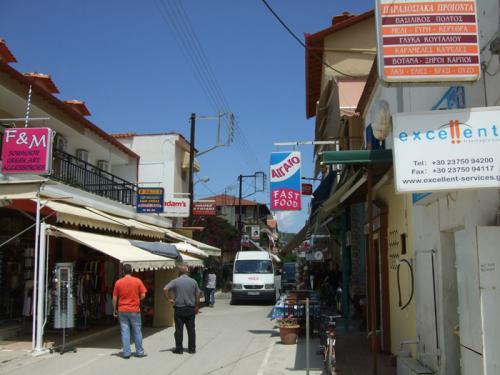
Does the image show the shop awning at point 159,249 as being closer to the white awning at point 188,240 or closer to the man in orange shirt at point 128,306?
the man in orange shirt at point 128,306

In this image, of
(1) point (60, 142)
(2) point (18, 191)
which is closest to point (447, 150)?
(2) point (18, 191)

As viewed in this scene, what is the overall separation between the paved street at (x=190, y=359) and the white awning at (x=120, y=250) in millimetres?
1804

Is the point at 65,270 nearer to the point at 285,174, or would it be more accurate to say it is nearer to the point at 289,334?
the point at 289,334

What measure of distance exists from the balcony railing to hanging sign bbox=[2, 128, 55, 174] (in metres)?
3.07

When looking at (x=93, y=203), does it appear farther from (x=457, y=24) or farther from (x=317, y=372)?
(x=457, y=24)

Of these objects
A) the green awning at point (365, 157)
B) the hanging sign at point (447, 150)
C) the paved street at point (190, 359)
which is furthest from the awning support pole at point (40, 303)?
the hanging sign at point (447, 150)

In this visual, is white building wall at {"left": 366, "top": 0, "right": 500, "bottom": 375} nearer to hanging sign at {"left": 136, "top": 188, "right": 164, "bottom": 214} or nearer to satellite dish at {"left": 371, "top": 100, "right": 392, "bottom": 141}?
satellite dish at {"left": 371, "top": 100, "right": 392, "bottom": 141}

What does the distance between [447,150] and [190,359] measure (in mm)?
6847

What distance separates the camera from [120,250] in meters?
11.2

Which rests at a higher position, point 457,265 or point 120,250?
point 120,250

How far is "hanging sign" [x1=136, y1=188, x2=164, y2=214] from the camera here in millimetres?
20688

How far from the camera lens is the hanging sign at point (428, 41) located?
5.19 metres

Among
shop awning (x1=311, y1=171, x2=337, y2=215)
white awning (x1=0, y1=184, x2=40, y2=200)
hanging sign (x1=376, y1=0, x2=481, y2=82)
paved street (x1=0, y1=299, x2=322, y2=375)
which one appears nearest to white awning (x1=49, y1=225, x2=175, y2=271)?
white awning (x1=0, y1=184, x2=40, y2=200)

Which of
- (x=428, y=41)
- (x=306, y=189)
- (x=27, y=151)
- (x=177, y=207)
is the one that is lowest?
(x=428, y=41)
